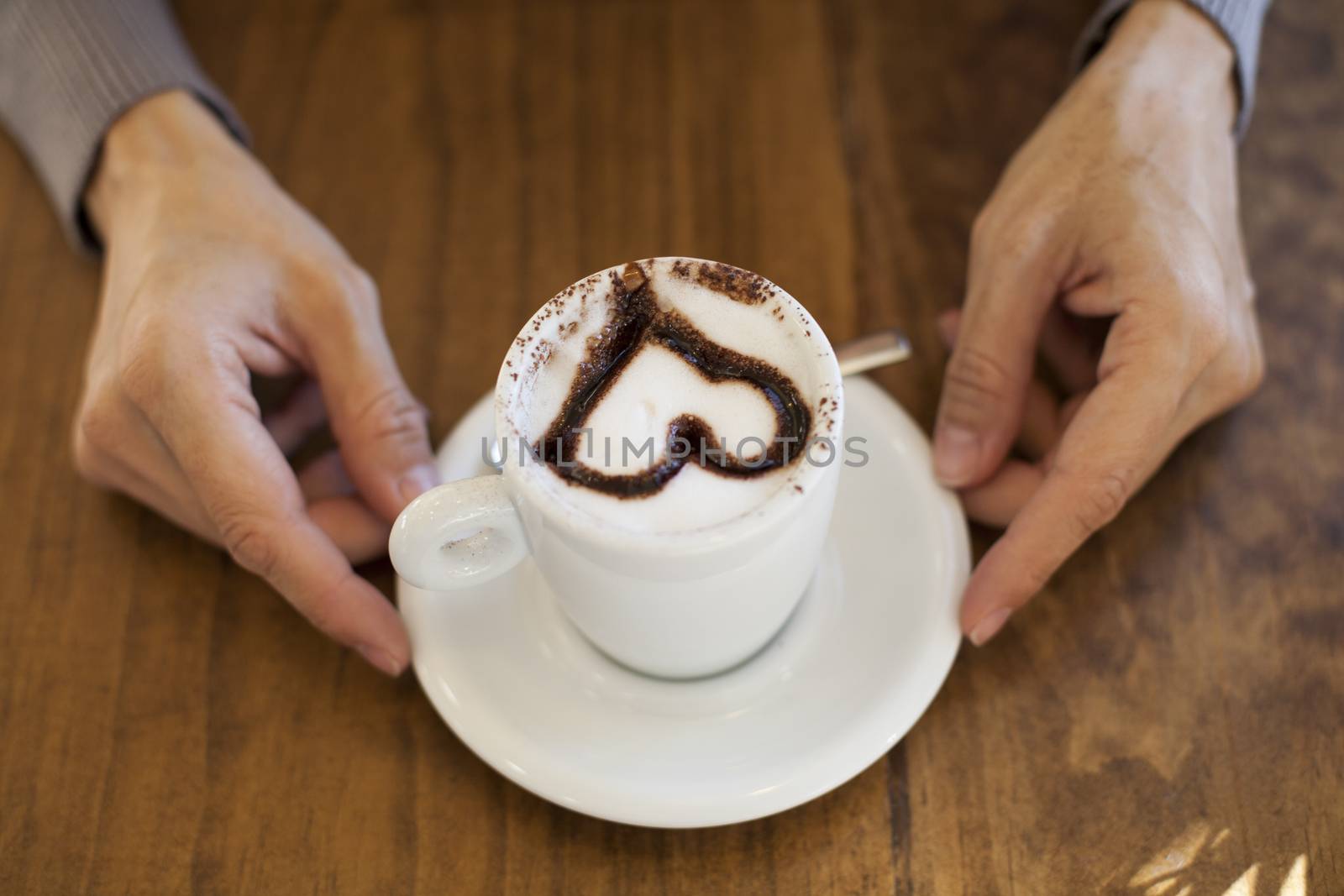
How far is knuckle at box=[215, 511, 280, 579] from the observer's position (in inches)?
39.2

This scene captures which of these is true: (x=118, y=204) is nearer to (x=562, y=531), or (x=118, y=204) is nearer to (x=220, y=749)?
(x=220, y=749)

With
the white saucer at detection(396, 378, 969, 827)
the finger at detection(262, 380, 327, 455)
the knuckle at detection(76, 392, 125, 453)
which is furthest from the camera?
the finger at detection(262, 380, 327, 455)

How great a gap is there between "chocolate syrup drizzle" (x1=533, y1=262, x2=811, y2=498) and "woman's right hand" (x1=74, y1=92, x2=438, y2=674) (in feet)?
0.86

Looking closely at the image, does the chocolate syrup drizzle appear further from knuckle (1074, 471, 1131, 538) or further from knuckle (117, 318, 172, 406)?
knuckle (117, 318, 172, 406)

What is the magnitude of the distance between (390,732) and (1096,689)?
65 centimetres

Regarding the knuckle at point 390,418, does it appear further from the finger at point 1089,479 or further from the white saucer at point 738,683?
the finger at point 1089,479

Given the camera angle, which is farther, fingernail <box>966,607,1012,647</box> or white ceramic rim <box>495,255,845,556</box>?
fingernail <box>966,607,1012,647</box>

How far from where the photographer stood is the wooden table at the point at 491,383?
37.0 inches

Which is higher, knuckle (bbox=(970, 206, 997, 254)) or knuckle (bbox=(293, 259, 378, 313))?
knuckle (bbox=(293, 259, 378, 313))

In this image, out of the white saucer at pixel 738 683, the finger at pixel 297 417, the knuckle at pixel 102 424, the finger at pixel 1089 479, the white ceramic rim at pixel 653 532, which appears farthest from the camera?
the finger at pixel 297 417

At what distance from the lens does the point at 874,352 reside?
3.65 ft

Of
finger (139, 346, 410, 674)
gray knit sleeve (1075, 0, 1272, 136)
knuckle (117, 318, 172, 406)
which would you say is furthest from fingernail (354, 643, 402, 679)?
gray knit sleeve (1075, 0, 1272, 136)

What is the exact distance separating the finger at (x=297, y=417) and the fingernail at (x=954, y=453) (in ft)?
2.14

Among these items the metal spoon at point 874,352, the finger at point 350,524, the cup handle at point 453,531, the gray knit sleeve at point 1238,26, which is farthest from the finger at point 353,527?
the gray knit sleeve at point 1238,26
